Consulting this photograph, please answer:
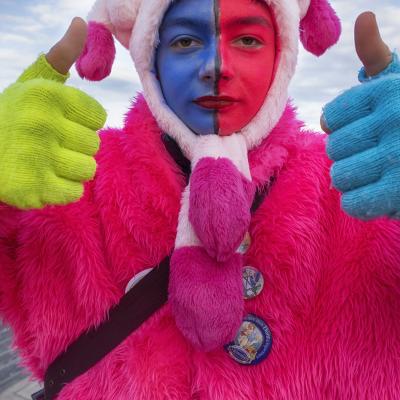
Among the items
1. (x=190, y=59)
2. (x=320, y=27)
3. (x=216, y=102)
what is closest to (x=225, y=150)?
(x=216, y=102)

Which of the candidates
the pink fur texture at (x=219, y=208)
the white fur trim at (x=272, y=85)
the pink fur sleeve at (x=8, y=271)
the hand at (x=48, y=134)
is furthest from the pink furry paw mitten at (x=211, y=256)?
the pink fur sleeve at (x=8, y=271)

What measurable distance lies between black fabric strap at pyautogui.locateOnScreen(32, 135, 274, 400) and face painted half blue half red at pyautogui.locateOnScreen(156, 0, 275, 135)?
1.10 feet

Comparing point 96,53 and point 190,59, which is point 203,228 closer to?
point 190,59

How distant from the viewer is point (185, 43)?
0.92 meters

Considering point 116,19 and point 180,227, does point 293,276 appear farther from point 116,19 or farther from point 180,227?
point 116,19

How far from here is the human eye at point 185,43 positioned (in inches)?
35.9

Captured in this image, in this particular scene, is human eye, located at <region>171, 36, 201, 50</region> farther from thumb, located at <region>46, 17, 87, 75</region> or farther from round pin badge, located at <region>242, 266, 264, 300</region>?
round pin badge, located at <region>242, 266, 264, 300</region>

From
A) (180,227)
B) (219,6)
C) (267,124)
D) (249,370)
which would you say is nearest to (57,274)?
(180,227)

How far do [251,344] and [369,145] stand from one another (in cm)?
45

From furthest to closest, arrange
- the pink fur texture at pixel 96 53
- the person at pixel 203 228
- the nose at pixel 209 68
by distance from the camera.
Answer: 1. the pink fur texture at pixel 96 53
2. the nose at pixel 209 68
3. the person at pixel 203 228

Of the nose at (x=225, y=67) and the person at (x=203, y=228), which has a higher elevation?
the nose at (x=225, y=67)

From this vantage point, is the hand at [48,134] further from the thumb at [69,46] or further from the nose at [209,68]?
the nose at [209,68]

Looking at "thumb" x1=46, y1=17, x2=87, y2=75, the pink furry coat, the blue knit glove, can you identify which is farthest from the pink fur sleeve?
the blue knit glove

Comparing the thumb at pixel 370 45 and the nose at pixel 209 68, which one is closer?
the thumb at pixel 370 45
